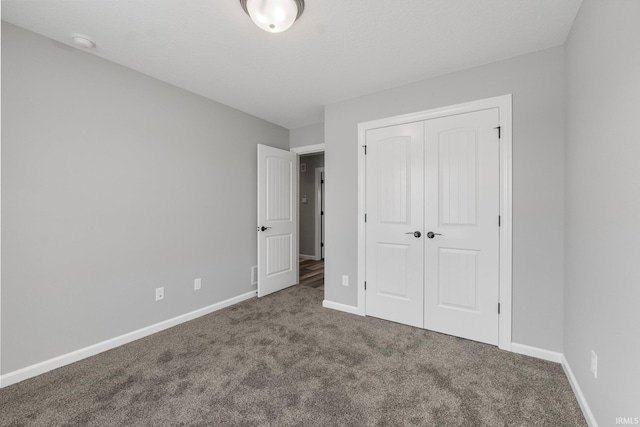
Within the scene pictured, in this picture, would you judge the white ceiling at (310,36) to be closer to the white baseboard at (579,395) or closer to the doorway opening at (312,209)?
the white baseboard at (579,395)

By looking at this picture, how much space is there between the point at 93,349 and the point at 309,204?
15.7 feet

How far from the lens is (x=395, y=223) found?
9.14 feet

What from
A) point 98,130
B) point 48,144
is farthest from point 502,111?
point 48,144

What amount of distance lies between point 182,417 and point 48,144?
83.1 inches

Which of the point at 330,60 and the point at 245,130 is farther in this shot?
the point at 245,130

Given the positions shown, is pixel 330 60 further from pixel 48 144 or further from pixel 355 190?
pixel 48 144

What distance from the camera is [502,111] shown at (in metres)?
2.25

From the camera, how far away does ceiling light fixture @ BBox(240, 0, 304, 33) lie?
1554mm

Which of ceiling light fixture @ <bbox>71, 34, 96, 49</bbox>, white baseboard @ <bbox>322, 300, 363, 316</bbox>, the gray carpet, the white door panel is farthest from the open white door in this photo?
ceiling light fixture @ <bbox>71, 34, 96, 49</bbox>

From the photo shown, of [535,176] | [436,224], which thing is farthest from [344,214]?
[535,176]

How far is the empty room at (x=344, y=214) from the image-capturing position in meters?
1.51

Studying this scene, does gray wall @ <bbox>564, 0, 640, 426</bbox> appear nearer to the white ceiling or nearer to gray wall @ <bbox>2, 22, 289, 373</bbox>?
the white ceiling

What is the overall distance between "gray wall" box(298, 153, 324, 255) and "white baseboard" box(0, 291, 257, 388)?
134 inches

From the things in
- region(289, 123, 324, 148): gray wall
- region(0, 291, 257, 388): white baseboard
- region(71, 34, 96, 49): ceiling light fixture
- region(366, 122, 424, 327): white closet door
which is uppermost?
region(71, 34, 96, 49): ceiling light fixture
